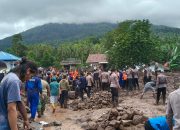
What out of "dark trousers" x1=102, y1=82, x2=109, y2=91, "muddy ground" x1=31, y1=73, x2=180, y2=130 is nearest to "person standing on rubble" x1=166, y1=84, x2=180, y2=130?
"muddy ground" x1=31, y1=73, x2=180, y2=130

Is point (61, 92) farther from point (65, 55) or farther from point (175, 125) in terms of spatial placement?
point (65, 55)

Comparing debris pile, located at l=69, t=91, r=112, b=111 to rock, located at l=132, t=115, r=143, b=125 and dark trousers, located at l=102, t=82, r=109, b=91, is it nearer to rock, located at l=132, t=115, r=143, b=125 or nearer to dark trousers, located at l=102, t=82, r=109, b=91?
dark trousers, located at l=102, t=82, r=109, b=91

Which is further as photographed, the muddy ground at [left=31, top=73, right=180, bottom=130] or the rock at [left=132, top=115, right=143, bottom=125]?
the muddy ground at [left=31, top=73, right=180, bottom=130]

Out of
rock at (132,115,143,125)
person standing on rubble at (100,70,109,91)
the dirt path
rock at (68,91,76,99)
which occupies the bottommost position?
the dirt path

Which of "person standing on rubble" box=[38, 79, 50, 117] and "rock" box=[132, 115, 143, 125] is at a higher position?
"person standing on rubble" box=[38, 79, 50, 117]

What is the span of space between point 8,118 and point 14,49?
64085mm

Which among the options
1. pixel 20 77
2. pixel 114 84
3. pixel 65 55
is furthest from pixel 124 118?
pixel 65 55

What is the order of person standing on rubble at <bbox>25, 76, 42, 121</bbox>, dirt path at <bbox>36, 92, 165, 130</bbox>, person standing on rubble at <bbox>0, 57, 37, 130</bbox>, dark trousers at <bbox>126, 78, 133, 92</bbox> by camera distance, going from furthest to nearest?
dark trousers at <bbox>126, 78, 133, 92</bbox>
dirt path at <bbox>36, 92, 165, 130</bbox>
person standing on rubble at <bbox>25, 76, 42, 121</bbox>
person standing on rubble at <bbox>0, 57, 37, 130</bbox>

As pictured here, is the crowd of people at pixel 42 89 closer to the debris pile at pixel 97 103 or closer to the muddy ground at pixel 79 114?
the muddy ground at pixel 79 114

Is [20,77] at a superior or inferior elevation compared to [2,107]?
superior

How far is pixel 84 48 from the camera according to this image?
89375 mm

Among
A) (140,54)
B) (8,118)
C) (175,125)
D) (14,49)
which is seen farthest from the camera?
(14,49)

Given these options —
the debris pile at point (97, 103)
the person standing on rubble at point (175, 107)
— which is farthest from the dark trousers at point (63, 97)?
the person standing on rubble at point (175, 107)

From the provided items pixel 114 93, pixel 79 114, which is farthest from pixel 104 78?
pixel 79 114
